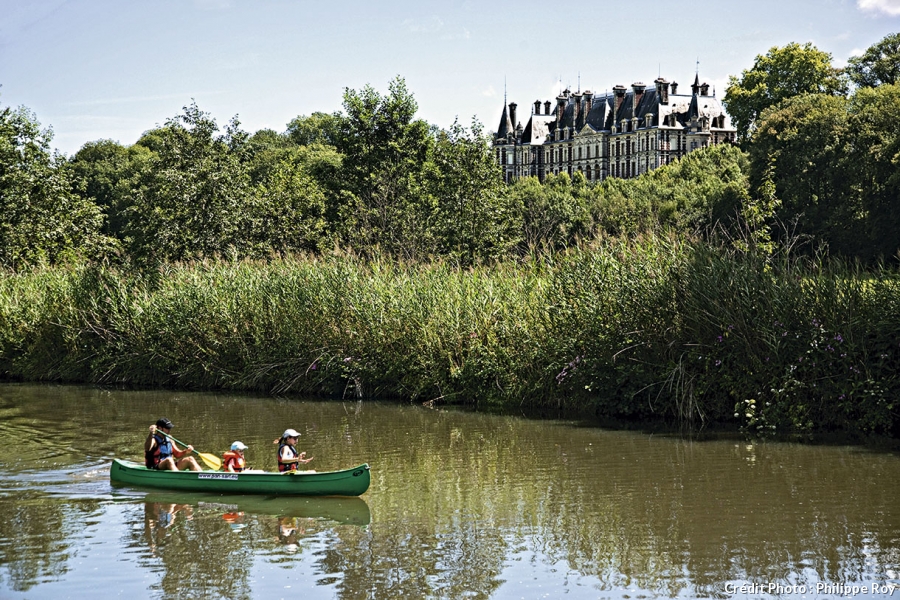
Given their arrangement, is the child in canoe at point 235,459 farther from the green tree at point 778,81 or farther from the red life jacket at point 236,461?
the green tree at point 778,81

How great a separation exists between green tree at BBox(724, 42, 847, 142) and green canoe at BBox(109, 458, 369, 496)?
5924 centimetres

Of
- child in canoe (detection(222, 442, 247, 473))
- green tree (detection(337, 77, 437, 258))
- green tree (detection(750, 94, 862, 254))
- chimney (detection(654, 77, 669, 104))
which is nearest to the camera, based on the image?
child in canoe (detection(222, 442, 247, 473))

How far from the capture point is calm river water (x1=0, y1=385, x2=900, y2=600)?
9.04 metres

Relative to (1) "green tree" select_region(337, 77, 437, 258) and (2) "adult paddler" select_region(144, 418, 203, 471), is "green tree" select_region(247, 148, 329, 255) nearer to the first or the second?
(1) "green tree" select_region(337, 77, 437, 258)

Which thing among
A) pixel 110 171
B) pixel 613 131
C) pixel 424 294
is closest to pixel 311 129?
pixel 110 171

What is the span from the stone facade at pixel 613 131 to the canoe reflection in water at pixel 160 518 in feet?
404

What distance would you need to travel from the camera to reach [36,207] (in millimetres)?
35688

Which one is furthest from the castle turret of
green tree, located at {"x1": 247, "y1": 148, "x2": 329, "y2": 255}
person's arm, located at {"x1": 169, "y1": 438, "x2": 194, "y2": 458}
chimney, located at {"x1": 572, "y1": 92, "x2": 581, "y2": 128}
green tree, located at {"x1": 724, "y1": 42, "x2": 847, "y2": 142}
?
person's arm, located at {"x1": 169, "y1": 438, "x2": 194, "y2": 458}

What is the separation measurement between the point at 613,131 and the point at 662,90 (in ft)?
31.3

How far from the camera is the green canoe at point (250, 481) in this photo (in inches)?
475

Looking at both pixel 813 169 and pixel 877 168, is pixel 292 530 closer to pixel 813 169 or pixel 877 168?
pixel 877 168

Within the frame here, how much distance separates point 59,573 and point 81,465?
17.1ft

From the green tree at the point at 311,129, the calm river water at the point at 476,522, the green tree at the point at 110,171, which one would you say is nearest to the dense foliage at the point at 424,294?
the calm river water at the point at 476,522

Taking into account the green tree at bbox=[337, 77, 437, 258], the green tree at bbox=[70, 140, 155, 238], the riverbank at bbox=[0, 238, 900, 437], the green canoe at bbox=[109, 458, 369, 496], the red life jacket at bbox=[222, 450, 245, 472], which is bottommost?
the green canoe at bbox=[109, 458, 369, 496]
